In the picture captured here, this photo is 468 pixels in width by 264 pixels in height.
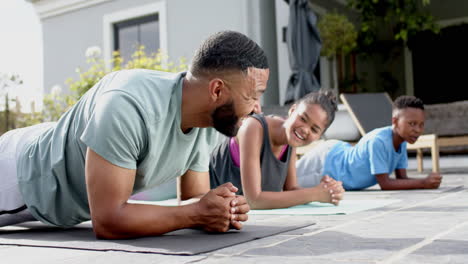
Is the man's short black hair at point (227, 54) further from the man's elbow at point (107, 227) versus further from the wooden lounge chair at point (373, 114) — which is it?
the wooden lounge chair at point (373, 114)

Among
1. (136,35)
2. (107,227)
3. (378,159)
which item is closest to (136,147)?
(107,227)

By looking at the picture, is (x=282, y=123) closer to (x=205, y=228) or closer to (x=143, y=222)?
(x=205, y=228)

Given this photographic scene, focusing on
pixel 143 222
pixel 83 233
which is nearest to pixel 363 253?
pixel 143 222

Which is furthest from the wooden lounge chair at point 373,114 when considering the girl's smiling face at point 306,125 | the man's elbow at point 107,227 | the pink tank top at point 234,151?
the man's elbow at point 107,227

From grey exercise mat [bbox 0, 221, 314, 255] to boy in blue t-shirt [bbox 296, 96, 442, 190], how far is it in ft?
7.12

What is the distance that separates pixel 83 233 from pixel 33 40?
11.2 meters

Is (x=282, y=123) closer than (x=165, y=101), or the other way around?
(x=165, y=101)

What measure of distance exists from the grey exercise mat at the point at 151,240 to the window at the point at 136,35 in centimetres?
820

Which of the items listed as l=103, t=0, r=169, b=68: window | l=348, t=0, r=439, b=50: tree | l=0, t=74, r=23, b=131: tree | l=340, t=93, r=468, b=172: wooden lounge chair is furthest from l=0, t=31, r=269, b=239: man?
l=348, t=0, r=439, b=50: tree

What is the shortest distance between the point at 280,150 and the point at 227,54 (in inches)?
56.2

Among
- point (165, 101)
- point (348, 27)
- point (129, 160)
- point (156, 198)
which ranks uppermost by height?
point (348, 27)

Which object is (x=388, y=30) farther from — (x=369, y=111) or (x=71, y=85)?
(x=71, y=85)

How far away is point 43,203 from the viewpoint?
205 centimetres

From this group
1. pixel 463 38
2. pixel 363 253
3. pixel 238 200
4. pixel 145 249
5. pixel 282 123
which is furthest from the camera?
pixel 463 38
